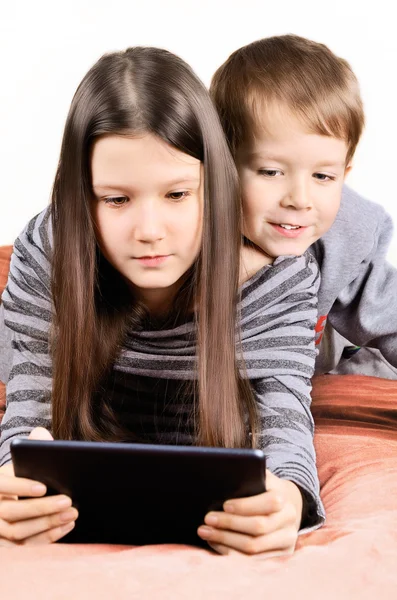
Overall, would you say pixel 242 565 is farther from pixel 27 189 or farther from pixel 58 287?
pixel 27 189

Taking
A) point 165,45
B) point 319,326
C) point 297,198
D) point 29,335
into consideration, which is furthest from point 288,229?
point 165,45

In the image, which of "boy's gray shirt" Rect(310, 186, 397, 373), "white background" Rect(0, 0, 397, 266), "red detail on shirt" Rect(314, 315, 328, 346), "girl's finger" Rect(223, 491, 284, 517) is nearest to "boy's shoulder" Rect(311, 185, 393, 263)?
"boy's gray shirt" Rect(310, 186, 397, 373)

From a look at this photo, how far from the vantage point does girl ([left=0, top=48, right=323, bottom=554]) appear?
48.4 inches

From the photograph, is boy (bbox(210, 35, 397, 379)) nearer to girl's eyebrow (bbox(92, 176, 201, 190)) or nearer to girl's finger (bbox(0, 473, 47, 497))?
girl's eyebrow (bbox(92, 176, 201, 190))

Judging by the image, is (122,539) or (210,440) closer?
(122,539)

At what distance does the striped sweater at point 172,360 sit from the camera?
140cm

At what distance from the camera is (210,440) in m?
1.36

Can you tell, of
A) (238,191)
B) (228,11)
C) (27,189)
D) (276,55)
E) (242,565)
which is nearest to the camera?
(242,565)

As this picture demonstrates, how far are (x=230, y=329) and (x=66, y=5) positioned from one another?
4.65ft

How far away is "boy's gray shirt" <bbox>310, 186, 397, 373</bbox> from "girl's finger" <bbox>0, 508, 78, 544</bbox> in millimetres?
653

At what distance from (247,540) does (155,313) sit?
45 centimetres

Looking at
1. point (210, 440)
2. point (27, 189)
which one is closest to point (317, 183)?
point (210, 440)

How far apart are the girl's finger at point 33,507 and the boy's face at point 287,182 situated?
52 centimetres

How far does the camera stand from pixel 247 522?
3.72 ft
